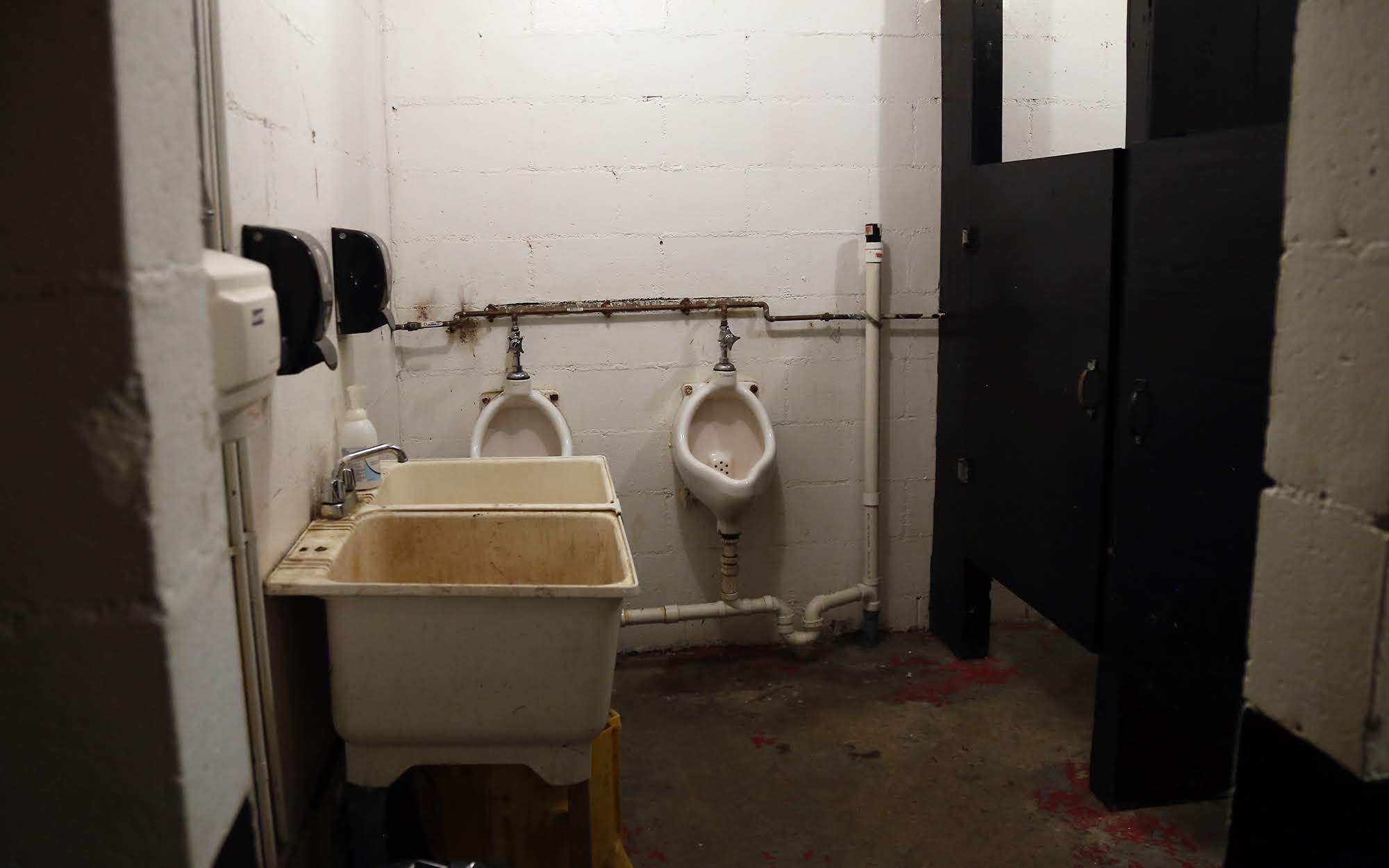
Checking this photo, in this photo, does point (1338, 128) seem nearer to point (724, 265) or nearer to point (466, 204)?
point (724, 265)

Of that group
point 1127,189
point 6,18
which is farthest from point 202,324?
point 1127,189

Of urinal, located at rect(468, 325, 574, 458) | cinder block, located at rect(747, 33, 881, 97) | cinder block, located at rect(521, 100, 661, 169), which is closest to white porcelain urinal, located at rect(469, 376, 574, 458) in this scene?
urinal, located at rect(468, 325, 574, 458)

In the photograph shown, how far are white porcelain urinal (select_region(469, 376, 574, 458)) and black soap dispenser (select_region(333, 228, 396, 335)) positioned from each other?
0.90 meters

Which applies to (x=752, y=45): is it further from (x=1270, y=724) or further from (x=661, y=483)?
(x=1270, y=724)

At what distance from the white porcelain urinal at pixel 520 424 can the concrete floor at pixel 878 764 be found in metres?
0.78

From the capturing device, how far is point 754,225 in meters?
3.30

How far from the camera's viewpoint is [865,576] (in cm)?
351

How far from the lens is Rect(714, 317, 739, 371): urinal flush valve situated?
3.24 m

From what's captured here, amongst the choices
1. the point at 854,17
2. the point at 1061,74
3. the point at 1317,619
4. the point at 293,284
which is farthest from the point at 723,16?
the point at 1317,619

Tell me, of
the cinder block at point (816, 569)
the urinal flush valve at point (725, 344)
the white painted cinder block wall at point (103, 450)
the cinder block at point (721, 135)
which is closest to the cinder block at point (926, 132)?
the cinder block at point (721, 135)

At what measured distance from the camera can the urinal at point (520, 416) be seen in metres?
3.15

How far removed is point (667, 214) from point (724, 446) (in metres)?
0.76

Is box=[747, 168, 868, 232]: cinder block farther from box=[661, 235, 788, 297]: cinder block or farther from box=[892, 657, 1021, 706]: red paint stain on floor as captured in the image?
box=[892, 657, 1021, 706]: red paint stain on floor

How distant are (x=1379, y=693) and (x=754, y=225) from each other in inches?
97.0
